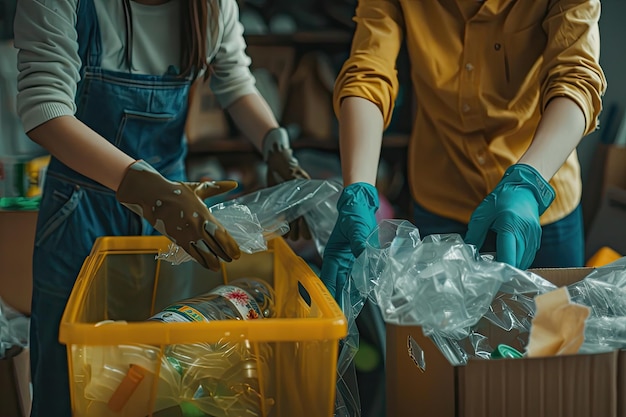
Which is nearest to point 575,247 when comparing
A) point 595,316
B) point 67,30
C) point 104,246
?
point 595,316

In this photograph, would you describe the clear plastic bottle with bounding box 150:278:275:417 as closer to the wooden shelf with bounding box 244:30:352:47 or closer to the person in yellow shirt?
the person in yellow shirt

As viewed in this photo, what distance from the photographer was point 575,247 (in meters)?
1.36

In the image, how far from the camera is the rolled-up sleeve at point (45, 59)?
1.13 metres

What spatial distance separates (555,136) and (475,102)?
7.6 inches

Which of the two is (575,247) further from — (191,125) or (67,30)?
(191,125)

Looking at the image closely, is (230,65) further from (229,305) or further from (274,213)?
(229,305)

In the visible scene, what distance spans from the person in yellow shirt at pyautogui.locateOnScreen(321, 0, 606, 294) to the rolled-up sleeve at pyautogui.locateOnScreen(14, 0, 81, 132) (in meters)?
0.47

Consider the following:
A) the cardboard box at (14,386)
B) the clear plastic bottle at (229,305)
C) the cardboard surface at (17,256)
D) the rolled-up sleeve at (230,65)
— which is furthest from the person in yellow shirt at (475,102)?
the cardboard surface at (17,256)

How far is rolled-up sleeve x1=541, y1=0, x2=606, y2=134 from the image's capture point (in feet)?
3.86

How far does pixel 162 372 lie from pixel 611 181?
2186 millimetres

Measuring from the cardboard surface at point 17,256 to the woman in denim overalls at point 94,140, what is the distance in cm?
79

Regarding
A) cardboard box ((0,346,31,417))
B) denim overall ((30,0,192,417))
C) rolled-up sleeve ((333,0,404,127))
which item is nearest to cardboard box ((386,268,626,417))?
rolled-up sleeve ((333,0,404,127))

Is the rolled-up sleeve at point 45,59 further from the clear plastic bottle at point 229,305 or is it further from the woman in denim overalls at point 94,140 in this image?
the clear plastic bottle at point 229,305

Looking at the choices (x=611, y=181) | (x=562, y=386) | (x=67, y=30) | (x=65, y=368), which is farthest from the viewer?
(x=611, y=181)
